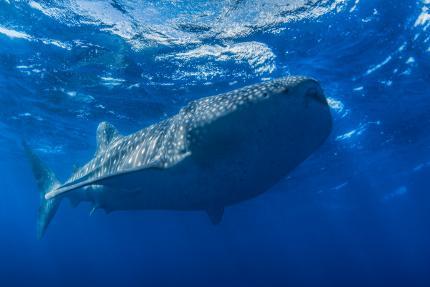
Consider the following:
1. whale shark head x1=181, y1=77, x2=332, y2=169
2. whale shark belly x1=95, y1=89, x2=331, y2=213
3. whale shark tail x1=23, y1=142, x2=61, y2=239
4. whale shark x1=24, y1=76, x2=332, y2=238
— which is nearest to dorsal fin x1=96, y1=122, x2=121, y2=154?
whale shark x1=24, y1=76, x2=332, y2=238

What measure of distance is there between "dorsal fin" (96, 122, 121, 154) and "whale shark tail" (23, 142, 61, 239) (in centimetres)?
251

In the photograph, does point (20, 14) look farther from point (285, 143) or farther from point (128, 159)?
point (285, 143)

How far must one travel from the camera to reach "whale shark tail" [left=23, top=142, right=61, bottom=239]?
1103 centimetres

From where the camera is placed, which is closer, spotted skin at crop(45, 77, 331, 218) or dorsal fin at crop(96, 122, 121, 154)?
spotted skin at crop(45, 77, 331, 218)

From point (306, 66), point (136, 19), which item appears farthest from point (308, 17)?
point (136, 19)

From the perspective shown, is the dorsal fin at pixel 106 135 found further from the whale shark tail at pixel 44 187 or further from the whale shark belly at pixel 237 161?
the whale shark belly at pixel 237 161

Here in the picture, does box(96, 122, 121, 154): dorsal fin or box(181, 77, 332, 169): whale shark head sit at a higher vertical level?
box(96, 122, 121, 154): dorsal fin

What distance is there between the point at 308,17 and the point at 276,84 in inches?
300

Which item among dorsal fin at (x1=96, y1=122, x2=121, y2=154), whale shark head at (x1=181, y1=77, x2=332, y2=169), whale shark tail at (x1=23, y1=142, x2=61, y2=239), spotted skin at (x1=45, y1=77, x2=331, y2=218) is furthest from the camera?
whale shark tail at (x1=23, y1=142, x2=61, y2=239)

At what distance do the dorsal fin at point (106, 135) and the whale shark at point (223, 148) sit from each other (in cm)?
227

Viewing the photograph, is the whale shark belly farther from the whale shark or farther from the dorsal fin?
the dorsal fin

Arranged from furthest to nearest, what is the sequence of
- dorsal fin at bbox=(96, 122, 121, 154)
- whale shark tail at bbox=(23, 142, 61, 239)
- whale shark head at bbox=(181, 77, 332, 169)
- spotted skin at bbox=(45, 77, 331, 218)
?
whale shark tail at bbox=(23, 142, 61, 239) → dorsal fin at bbox=(96, 122, 121, 154) → spotted skin at bbox=(45, 77, 331, 218) → whale shark head at bbox=(181, 77, 332, 169)

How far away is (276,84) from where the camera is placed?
4.41m

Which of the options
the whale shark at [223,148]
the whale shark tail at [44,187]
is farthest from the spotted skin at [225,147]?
the whale shark tail at [44,187]
